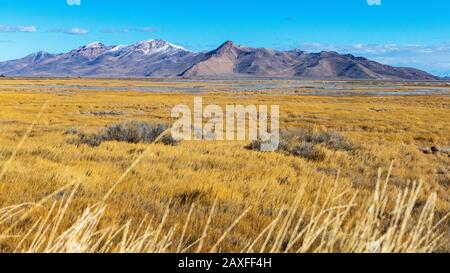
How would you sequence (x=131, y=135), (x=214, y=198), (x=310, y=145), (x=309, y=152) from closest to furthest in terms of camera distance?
(x=214, y=198), (x=309, y=152), (x=310, y=145), (x=131, y=135)

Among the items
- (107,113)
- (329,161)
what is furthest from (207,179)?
(107,113)

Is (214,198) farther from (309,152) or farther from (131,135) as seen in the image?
(131,135)

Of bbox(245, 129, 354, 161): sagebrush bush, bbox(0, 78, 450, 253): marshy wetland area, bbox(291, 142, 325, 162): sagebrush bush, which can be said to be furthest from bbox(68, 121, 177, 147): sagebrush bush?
bbox(291, 142, 325, 162): sagebrush bush

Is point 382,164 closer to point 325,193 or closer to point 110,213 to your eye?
point 325,193

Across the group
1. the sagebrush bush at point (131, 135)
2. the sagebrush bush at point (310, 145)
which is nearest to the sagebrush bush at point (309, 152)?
the sagebrush bush at point (310, 145)

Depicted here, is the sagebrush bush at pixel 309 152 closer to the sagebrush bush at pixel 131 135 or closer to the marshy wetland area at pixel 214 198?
the marshy wetland area at pixel 214 198

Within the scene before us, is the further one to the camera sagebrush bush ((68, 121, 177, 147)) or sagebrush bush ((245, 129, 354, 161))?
sagebrush bush ((68, 121, 177, 147))

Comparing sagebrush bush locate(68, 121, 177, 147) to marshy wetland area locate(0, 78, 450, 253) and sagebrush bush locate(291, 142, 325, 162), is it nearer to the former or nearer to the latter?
marshy wetland area locate(0, 78, 450, 253)

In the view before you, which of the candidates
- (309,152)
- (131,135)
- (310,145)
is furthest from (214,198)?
(131,135)

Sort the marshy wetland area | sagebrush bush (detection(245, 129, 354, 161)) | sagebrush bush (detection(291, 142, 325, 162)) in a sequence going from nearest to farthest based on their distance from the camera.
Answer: the marshy wetland area
sagebrush bush (detection(291, 142, 325, 162))
sagebrush bush (detection(245, 129, 354, 161))

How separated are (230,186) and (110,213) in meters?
2.99

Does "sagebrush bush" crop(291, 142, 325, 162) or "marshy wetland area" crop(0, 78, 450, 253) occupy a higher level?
"marshy wetland area" crop(0, 78, 450, 253)

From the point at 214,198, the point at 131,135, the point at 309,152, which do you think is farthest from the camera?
the point at 131,135
